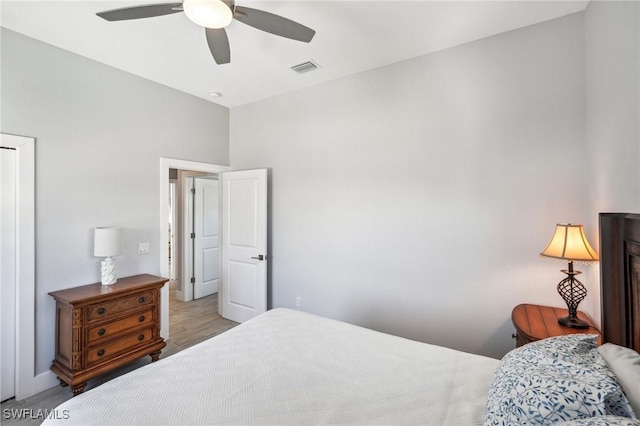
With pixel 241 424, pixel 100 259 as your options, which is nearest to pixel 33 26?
pixel 100 259

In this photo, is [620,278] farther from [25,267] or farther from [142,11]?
[25,267]

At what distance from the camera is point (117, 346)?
249 cm

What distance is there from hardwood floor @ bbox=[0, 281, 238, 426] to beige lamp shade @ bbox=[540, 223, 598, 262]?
11.4 feet

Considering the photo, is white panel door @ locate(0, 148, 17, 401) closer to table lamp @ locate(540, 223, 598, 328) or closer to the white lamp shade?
the white lamp shade

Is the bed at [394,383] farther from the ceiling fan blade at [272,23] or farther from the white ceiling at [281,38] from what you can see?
the ceiling fan blade at [272,23]

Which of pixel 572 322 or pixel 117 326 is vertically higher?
pixel 572 322

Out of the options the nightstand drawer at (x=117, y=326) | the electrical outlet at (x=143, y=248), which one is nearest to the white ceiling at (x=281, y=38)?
the electrical outlet at (x=143, y=248)

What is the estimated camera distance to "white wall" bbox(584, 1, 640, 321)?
1338mm

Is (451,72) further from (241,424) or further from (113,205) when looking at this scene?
(113,205)

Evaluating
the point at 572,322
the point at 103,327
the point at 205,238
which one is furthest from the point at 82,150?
the point at 572,322

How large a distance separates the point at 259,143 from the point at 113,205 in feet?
5.90

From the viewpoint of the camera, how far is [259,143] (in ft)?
12.3

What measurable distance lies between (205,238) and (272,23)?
390cm

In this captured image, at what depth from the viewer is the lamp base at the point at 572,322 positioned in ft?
5.56
